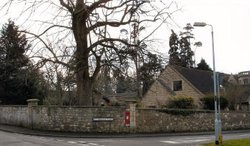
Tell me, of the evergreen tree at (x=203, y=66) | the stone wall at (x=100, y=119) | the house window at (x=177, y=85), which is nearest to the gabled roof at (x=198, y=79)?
the house window at (x=177, y=85)

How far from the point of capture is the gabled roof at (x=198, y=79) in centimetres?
5603

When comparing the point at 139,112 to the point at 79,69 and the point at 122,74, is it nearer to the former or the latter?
the point at 122,74

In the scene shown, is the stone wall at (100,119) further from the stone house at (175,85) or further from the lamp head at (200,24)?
the stone house at (175,85)

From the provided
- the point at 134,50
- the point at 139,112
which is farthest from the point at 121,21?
the point at 139,112

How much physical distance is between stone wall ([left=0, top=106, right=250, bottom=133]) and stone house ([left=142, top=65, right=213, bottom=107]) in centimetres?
1909

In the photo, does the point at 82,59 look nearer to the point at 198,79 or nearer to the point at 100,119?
the point at 100,119

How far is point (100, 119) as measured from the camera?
1187 inches

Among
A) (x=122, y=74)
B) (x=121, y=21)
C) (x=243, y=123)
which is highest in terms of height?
(x=121, y=21)

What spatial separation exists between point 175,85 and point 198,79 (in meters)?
3.34

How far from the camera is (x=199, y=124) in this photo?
121 ft

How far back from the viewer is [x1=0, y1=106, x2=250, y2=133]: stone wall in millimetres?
30172

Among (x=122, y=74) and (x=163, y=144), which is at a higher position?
(x=122, y=74)

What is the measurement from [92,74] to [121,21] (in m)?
4.95

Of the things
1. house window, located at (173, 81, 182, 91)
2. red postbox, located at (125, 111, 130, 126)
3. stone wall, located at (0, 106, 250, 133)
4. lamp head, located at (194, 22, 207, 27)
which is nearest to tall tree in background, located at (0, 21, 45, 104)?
stone wall, located at (0, 106, 250, 133)
